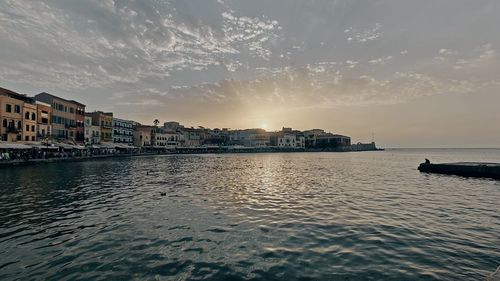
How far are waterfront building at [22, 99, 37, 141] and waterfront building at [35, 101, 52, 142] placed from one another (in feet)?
4.27

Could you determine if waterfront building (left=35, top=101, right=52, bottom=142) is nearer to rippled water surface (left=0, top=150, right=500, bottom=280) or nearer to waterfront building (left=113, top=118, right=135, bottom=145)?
waterfront building (left=113, top=118, right=135, bottom=145)

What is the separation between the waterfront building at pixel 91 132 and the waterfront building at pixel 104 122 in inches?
80.7

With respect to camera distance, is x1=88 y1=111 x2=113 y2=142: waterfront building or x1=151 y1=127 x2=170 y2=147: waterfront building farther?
x1=151 y1=127 x2=170 y2=147: waterfront building

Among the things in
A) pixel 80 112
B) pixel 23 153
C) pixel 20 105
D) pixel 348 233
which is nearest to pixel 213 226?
pixel 348 233

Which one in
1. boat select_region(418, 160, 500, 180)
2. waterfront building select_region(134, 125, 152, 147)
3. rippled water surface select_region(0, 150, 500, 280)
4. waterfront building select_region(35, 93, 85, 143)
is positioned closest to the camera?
rippled water surface select_region(0, 150, 500, 280)

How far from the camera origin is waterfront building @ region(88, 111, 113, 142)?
94.8m

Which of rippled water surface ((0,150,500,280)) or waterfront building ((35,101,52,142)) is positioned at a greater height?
waterfront building ((35,101,52,142))

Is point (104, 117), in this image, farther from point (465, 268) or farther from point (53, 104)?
point (465, 268)

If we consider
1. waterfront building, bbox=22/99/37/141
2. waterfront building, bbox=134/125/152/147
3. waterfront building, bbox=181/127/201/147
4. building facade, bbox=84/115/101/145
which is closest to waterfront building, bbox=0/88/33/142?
waterfront building, bbox=22/99/37/141

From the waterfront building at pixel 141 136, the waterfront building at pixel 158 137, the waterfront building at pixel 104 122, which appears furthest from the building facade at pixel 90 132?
the waterfront building at pixel 158 137

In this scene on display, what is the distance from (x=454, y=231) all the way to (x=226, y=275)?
39.4 ft

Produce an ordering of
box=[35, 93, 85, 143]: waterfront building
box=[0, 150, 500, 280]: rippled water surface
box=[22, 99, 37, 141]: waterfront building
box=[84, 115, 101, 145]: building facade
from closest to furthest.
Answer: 1. box=[0, 150, 500, 280]: rippled water surface
2. box=[22, 99, 37, 141]: waterfront building
3. box=[35, 93, 85, 143]: waterfront building
4. box=[84, 115, 101, 145]: building facade

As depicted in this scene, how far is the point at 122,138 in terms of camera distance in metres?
112

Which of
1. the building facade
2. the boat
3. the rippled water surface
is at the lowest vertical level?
the rippled water surface
